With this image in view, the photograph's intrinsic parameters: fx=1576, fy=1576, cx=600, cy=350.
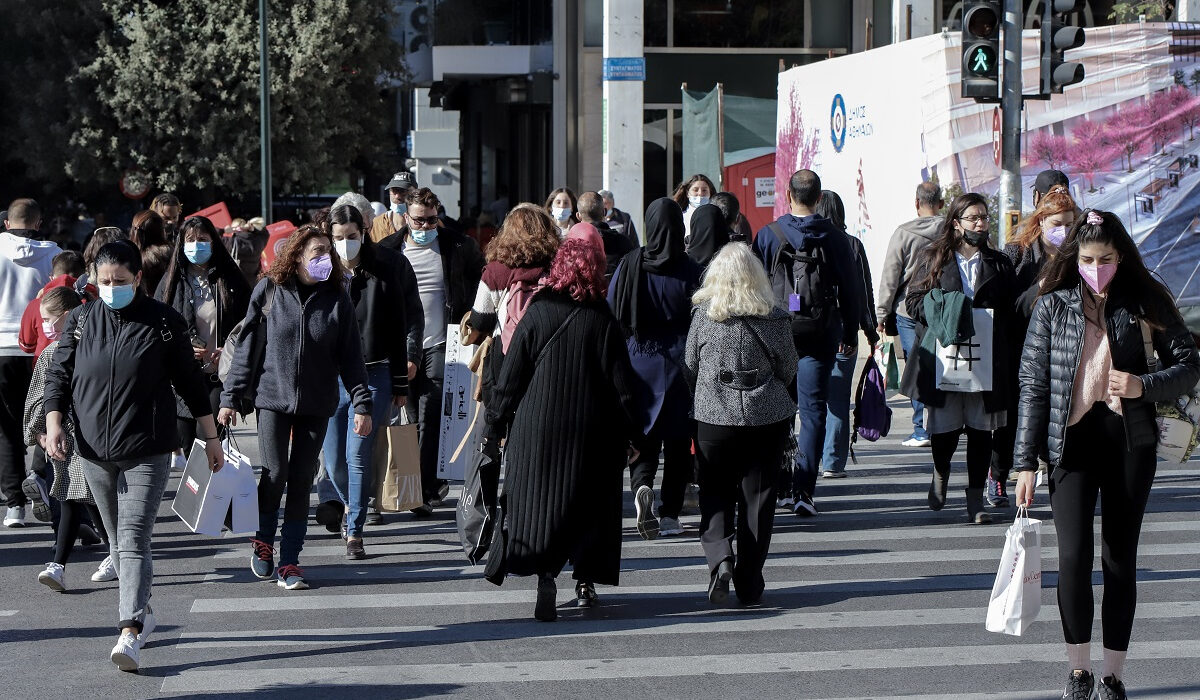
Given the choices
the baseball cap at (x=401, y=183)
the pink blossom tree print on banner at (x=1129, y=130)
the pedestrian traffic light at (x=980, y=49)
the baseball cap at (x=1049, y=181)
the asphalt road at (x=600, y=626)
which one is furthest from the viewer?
the pink blossom tree print on banner at (x=1129, y=130)

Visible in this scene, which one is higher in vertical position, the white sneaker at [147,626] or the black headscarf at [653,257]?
the black headscarf at [653,257]

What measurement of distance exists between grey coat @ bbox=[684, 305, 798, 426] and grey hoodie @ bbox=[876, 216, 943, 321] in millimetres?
2937

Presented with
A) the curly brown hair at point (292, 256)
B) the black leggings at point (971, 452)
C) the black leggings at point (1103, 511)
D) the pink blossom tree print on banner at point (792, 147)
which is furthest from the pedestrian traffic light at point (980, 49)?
the black leggings at point (1103, 511)

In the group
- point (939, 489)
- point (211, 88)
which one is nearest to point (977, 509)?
point (939, 489)

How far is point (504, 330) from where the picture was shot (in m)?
8.43

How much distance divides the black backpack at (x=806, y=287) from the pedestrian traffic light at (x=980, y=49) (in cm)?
429

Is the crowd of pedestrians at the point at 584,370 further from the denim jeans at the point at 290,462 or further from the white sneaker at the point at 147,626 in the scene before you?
the white sneaker at the point at 147,626

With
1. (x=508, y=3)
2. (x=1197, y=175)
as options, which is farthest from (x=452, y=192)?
(x=1197, y=175)

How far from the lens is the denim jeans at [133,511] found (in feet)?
20.9

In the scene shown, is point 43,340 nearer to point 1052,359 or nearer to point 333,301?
point 333,301

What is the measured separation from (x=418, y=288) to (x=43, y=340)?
2257 millimetres

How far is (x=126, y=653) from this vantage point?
20.5ft

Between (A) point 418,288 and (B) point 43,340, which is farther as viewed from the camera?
(A) point 418,288

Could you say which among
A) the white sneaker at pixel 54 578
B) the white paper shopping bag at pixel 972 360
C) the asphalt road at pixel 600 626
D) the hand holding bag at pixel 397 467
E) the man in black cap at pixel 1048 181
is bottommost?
the asphalt road at pixel 600 626
